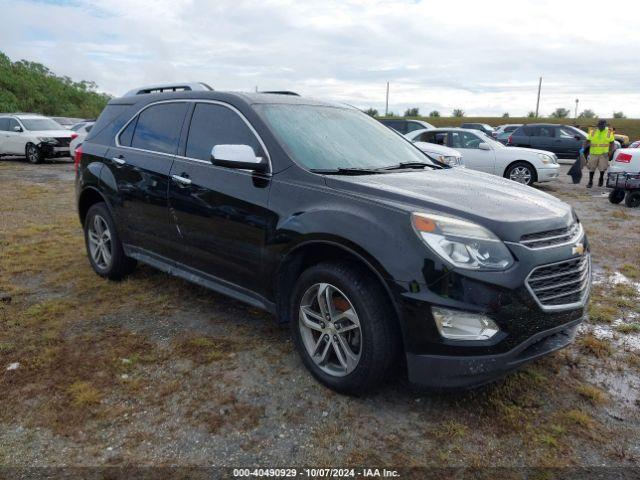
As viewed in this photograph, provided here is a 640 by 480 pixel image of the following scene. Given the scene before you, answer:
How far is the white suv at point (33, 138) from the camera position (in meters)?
17.8

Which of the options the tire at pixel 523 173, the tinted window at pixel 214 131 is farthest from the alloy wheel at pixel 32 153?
the tinted window at pixel 214 131

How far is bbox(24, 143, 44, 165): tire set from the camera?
17891mm

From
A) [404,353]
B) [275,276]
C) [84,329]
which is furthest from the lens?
[84,329]

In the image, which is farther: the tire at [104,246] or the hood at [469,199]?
the tire at [104,246]

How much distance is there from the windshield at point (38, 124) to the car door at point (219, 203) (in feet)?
56.3

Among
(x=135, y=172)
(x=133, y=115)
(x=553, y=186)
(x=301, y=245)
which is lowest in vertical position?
(x=553, y=186)

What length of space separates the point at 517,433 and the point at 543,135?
65.4ft

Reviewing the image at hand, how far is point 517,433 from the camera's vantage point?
2.71 metres

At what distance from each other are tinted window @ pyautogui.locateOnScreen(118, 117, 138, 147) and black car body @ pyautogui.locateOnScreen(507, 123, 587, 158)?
18.2 meters

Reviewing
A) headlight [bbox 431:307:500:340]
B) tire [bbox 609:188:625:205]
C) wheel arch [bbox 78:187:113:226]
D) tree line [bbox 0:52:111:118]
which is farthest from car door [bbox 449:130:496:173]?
tree line [bbox 0:52:111:118]

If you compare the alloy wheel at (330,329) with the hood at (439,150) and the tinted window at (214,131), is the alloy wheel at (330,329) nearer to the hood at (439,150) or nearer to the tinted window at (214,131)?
the tinted window at (214,131)

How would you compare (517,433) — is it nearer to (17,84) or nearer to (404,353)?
(404,353)

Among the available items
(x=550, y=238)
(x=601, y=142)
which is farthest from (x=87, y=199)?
(x=601, y=142)

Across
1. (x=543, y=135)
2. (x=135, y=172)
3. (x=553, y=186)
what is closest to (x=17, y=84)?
(x=543, y=135)
